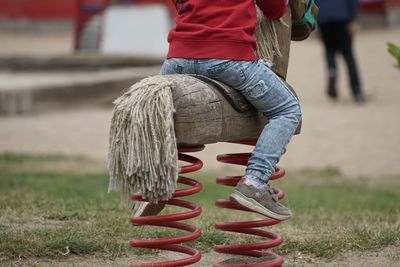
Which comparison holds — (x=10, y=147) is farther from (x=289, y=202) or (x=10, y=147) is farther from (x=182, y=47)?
(x=182, y=47)

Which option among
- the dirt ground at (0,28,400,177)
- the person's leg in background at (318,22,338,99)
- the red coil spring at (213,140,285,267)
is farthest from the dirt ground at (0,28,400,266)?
the red coil spring at (213,140,285,267)

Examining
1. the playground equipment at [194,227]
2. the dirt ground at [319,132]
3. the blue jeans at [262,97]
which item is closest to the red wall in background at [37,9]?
the dirt ground at [319,132]

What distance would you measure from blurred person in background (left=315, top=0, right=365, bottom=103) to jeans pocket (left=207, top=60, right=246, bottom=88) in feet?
33.3

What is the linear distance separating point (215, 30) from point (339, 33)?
10.7m

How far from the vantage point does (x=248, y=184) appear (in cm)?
429

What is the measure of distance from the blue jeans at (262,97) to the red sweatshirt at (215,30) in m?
0.04

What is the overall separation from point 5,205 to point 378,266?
2941 mm

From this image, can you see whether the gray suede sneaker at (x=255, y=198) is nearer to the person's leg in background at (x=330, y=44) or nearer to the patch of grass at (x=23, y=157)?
the patch of grass at (x=23, y=157)

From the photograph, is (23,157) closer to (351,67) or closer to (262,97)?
(351,67)

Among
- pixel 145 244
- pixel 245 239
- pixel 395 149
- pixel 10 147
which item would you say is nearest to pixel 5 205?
pixel 245 239

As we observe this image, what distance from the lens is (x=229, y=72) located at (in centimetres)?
434

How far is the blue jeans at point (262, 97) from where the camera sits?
4336 millimetres

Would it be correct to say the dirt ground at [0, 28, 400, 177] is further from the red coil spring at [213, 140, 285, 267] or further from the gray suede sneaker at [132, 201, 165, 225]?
the gray suede sneaker at [132, 201, 165, 225]

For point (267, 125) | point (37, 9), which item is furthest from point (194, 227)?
point (37, 9)
